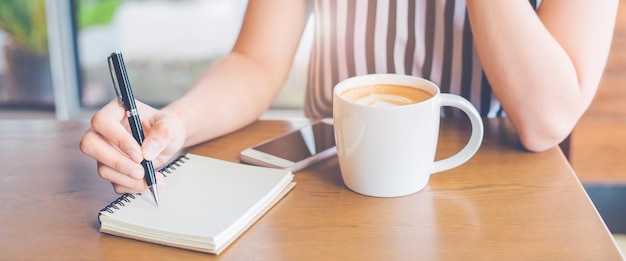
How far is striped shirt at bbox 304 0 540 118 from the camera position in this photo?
3.91 ft

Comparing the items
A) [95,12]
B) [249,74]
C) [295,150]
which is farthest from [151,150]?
[95,12]

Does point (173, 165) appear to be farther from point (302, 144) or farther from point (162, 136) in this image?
point (302, 144)

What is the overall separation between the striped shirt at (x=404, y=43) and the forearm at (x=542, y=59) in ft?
0.76

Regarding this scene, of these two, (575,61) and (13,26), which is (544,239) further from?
(13,26)

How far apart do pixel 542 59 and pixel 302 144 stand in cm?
34

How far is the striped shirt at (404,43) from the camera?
119 centimetres

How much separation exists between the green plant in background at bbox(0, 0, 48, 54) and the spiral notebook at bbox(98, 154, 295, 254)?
218cm

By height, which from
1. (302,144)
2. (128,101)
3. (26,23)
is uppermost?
(128,101)

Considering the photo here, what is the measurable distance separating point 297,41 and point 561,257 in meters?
0.65

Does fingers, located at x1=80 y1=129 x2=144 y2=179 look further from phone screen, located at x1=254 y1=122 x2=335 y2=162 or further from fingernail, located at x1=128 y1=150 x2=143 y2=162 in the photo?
phone screen, located at x1=254 y1=122 x2=335 y2=162

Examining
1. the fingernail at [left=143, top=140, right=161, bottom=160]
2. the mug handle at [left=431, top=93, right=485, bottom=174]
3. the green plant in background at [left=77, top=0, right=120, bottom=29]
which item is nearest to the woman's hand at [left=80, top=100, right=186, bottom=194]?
the fingernail at [left=143, top=140, right=161, bottom=160]

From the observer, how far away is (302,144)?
95 centimetres

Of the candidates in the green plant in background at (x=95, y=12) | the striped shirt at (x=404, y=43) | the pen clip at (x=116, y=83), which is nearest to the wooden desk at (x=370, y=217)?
the pen clip at (x=116, y=83)

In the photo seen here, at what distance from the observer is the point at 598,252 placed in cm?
66
